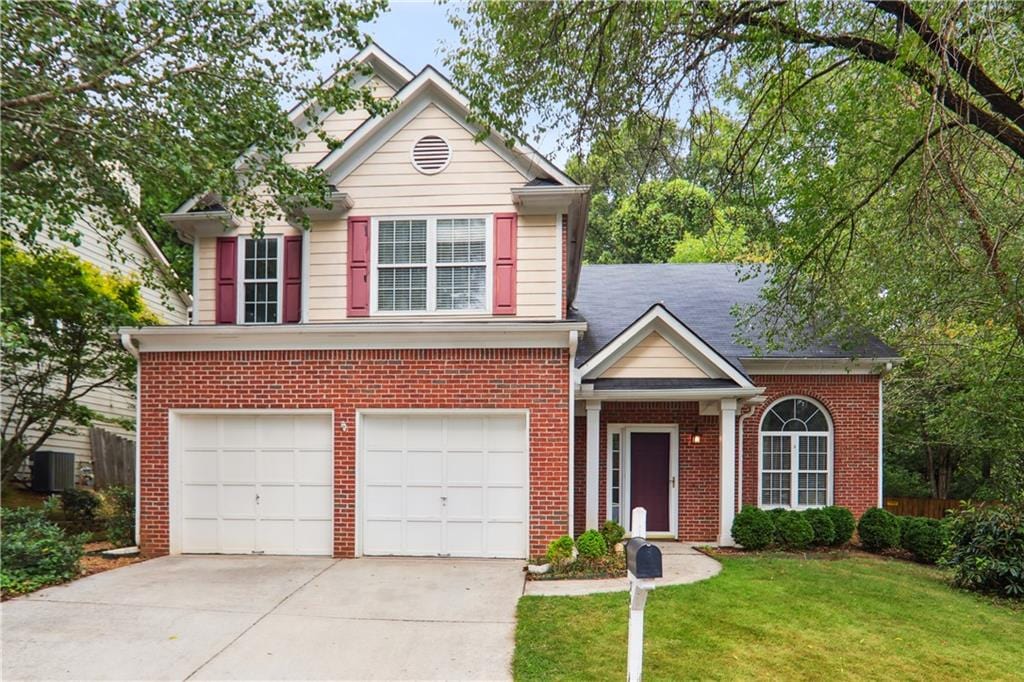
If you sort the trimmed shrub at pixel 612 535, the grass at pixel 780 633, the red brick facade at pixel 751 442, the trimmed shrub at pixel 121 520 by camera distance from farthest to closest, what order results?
1. the red brick facade at pixel 751 442
2. the trimmed shrub at pixel 121 520
3. the trimmed shrub at pixel 612 535
4. the grass at pixel 780 633

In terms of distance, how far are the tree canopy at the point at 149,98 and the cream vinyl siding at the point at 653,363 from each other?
590cm

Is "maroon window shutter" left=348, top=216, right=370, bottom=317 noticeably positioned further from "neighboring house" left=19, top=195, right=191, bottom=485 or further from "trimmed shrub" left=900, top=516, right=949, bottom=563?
"trimmed shrub" left=900, top=516, right=949, bottom=563

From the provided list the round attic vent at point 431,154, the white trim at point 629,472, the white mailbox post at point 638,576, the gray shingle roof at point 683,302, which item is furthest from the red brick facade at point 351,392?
the white mailbox post at point 638,576

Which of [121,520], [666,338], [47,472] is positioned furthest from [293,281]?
[47,472]

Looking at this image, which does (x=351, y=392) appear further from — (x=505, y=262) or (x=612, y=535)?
(x=612, y=535)

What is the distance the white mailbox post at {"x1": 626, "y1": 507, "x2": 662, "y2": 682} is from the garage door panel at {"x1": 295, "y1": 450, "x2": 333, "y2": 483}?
6.62m

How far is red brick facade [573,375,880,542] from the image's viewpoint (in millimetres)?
12344

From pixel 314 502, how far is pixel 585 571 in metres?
4.20

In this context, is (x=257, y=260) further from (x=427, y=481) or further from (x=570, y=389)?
(x=570, y=389)

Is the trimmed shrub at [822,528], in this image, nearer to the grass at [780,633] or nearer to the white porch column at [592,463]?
the grass at [780,633]

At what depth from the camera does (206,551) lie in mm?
10016

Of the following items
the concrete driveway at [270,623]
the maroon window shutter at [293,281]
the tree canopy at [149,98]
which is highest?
the tree canopy at [149,98]

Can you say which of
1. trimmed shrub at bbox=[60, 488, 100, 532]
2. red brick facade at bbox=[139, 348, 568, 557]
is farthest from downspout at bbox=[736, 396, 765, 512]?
trimmed shrub at bbox=[60, 488, 100, 532]

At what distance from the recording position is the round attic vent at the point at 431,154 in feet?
36.5
